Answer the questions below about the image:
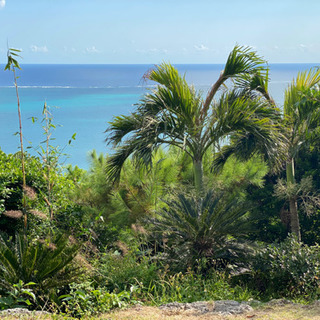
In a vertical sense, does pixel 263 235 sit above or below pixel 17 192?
below

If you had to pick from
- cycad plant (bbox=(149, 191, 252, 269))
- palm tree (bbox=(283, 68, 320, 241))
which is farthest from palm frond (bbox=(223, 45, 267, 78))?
cycad plant (bbox=(149, 191, 252, 269))

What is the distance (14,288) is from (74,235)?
2127 mm

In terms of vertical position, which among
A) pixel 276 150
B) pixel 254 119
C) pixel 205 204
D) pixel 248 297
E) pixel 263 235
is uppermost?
pixel 254 119

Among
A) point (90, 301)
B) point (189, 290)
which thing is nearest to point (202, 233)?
point (189, 290)

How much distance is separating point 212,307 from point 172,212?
2312mm

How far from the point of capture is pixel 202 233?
20.1 ft

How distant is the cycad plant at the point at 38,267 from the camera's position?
4.75 m

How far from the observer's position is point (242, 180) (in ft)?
32.9

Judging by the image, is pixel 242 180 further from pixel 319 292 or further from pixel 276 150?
pixel 319 292

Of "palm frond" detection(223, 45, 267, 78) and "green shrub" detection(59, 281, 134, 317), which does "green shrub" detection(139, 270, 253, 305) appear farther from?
"palm frond" detection(223, 45, 267, 78)

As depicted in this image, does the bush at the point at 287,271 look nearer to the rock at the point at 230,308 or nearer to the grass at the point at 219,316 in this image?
the grass at the point at 219,316

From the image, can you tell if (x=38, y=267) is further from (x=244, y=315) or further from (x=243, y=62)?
(x=243, y=62)

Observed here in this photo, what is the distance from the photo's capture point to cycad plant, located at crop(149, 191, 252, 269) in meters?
6.07

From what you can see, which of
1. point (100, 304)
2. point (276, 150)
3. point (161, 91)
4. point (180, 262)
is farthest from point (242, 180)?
point (100, 304)
